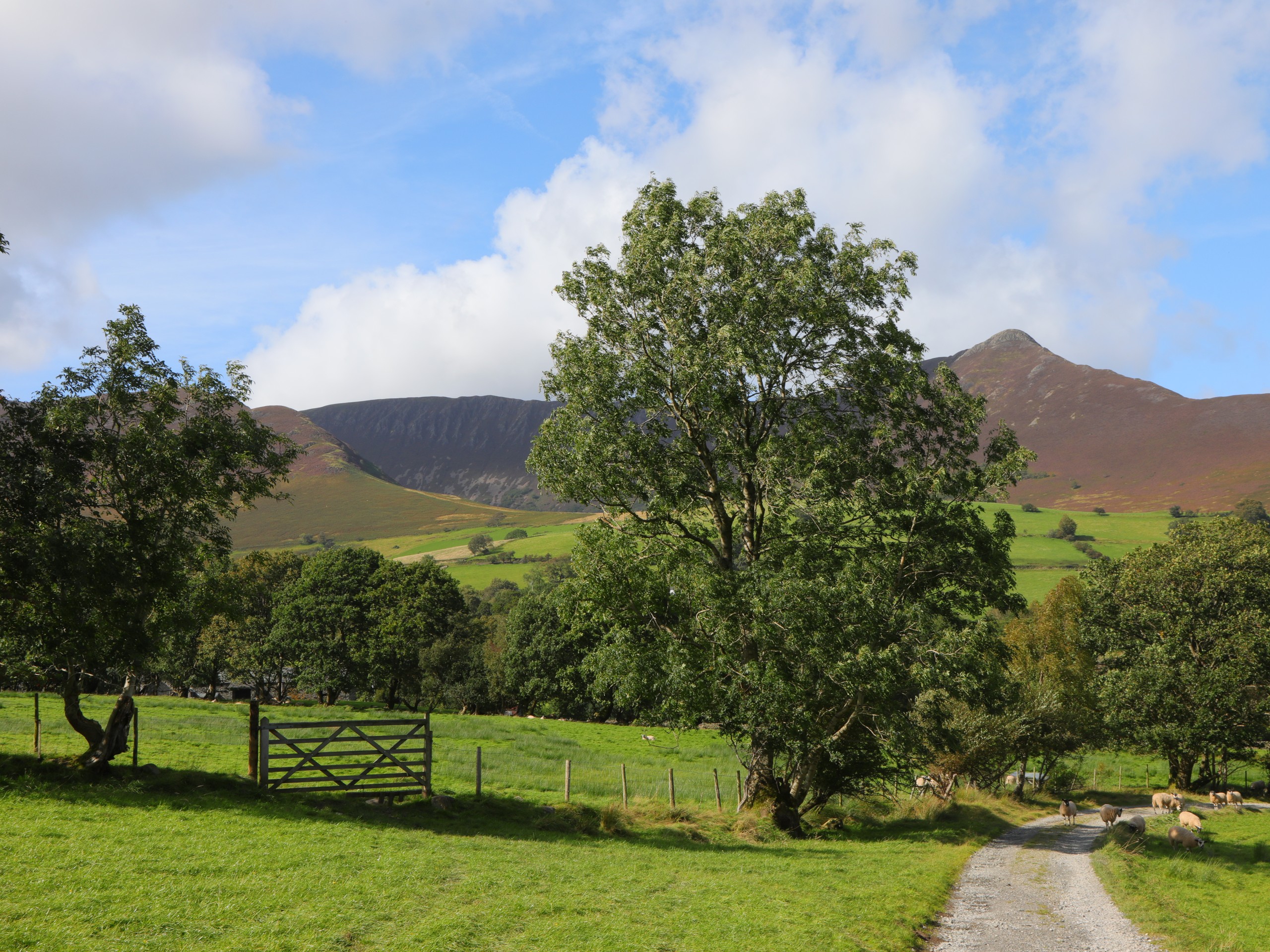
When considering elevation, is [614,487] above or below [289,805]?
above

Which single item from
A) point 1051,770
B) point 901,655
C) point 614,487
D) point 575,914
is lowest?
point 1051,770

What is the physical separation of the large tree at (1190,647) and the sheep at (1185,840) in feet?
69.1

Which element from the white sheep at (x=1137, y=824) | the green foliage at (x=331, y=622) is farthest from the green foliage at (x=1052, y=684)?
the green foliage at (x=331, y=622)

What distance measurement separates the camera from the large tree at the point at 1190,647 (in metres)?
42.7

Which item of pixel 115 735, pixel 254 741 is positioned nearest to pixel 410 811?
pixel 254 741

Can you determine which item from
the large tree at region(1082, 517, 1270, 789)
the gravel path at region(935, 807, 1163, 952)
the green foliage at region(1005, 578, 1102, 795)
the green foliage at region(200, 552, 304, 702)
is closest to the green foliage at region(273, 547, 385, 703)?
the green foliage at region(200, 552, 304, 702)

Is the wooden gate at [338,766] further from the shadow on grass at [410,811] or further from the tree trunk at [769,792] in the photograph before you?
the tree trunk at [769,792]

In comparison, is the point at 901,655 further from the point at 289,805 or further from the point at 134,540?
the point at 134,540

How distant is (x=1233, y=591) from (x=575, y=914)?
154ft

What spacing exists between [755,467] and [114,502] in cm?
1739

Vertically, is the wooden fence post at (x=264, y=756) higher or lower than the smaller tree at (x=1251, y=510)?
lower

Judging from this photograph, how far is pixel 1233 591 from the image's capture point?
147ft

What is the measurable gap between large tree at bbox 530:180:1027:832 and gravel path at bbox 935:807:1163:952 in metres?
4.13

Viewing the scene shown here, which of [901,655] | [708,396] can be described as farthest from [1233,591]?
[708,396]
